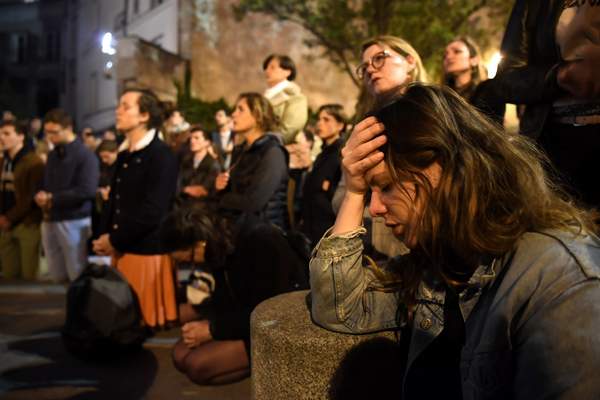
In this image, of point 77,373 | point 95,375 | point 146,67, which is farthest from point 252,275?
point 146,67

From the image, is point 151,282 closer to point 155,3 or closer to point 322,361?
point 322,361

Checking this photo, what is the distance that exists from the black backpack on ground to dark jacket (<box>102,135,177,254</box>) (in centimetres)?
49

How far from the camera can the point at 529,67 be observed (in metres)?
2.13

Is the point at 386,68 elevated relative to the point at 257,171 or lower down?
elevated

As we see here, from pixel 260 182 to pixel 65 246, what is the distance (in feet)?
10.9

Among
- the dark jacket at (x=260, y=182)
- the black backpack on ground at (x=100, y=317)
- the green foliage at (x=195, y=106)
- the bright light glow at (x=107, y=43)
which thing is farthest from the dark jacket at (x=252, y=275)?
the bright light glow at (x=107, y=43)

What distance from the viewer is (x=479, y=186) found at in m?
1.31

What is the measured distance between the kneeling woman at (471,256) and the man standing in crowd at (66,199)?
510cm

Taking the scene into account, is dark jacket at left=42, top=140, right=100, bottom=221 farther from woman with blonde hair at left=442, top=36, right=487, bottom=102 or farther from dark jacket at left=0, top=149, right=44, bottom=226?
woman with blonde hair at left=442, top=36, right=487, bottom=102

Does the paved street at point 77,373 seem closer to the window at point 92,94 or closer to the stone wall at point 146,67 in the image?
the stone wall at point 146,67

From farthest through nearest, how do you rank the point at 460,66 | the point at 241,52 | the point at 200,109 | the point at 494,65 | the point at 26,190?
1. the point at 241,52
2. the point at 200,109
3. the point at 494,65
4. the point at 26,190
5. the point at 460,66

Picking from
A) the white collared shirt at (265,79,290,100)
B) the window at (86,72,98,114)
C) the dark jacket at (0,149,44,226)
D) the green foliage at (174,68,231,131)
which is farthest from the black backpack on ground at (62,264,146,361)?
the window at (86,72,98,114)

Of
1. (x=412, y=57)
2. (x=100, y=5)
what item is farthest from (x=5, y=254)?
(x=100, y=5)

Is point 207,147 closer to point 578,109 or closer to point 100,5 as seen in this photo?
point 578,109
